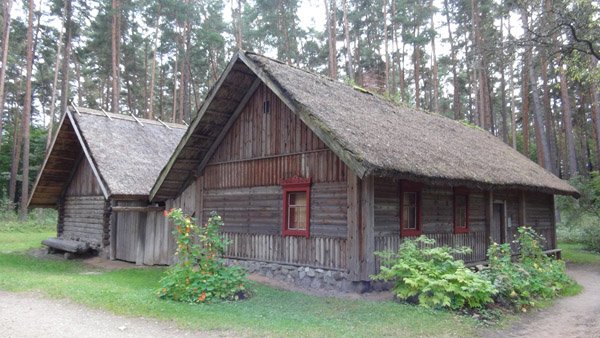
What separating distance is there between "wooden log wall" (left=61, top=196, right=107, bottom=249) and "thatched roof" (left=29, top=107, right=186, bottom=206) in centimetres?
143

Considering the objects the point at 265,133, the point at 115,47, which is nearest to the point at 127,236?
the point at 265,133

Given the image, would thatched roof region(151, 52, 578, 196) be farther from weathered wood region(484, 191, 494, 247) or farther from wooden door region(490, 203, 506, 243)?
wooden door region(490, 203, 506, 243)

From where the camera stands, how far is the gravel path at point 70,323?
7.34 metres

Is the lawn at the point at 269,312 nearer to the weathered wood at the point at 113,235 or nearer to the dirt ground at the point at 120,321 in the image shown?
the dirt ground at the point at 120,321

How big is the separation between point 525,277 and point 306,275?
5092mm

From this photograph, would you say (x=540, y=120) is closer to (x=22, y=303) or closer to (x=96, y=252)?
(x=96, y=252)

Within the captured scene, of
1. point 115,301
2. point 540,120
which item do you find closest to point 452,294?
point 115,301

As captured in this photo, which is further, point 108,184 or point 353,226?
point 108,184

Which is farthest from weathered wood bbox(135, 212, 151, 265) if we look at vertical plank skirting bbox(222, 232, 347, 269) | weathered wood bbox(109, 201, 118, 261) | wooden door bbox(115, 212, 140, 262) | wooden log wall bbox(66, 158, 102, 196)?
vertical plank skirting bbox(222, 232, 347, 269)

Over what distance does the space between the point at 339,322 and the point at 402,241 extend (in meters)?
3.86

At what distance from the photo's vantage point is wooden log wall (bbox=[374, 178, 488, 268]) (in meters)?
11.0

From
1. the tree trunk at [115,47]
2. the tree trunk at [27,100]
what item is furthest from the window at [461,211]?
the tree trunk at [27,100]

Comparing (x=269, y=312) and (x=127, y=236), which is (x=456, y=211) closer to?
(x=269, y=312)

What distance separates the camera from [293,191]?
12219 millimetres
